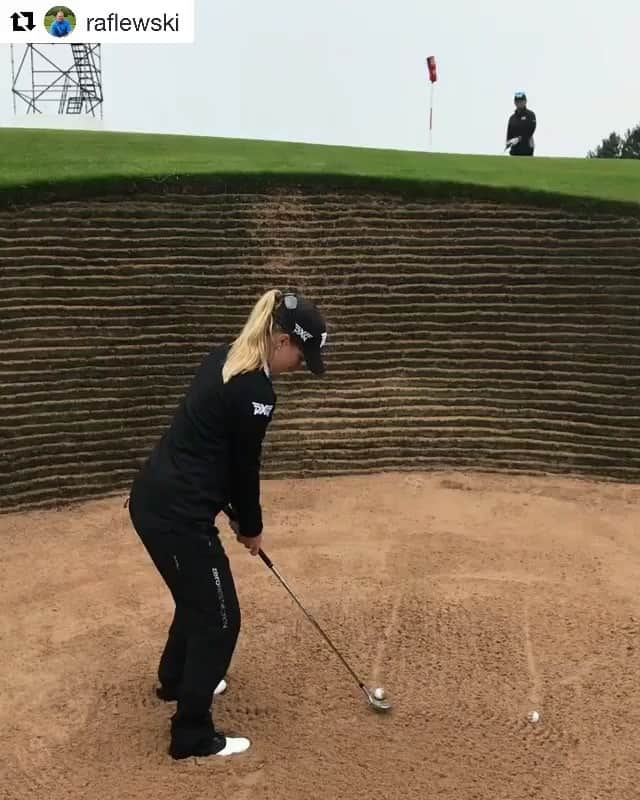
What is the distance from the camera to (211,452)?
413 cm

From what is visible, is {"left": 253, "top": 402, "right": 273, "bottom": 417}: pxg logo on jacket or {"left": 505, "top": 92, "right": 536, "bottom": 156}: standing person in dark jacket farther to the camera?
{"left": 505, "top": 92, "right": 536, "bottom": 156}: standing person in dark jacket

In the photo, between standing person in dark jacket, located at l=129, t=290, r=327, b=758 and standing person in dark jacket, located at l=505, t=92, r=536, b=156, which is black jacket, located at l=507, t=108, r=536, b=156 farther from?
standing person in dark jacket, located at l=129, t=290, r=327, b=758

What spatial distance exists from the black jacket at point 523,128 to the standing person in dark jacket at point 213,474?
15.8m

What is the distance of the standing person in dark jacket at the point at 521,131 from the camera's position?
18.1m

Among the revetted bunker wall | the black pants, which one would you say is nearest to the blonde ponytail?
the black pants

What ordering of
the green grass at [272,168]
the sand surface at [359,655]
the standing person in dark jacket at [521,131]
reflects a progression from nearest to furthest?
the sand surface at [359,655] < the green grass at [272,168] < the standing person in dark jacket at [521,131]

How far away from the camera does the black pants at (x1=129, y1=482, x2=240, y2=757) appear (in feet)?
13.6

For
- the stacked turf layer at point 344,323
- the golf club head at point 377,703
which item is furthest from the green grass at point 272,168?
the golf club head at point 377,703

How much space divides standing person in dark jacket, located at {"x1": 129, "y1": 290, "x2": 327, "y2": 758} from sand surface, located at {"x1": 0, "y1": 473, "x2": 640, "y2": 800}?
2.59ft

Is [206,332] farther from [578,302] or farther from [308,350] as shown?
[308,350]

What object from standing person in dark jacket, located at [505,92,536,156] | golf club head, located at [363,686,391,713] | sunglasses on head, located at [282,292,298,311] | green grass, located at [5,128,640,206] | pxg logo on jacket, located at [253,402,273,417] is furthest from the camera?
standing person in dark jacket, located at [505,92,536,156]

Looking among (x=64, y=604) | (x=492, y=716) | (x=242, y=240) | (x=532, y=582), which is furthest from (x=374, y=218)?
(x=492, y=716)

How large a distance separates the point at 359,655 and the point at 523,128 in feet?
51.0

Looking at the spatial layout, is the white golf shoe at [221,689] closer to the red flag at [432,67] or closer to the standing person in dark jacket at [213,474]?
the standing person in dark jacket at [213,474]
